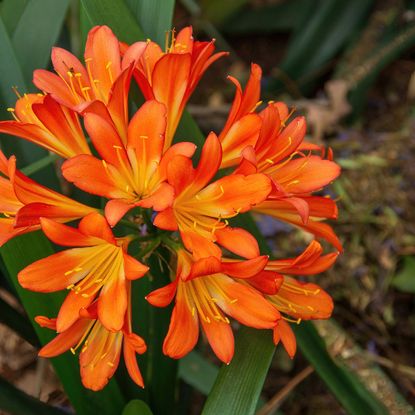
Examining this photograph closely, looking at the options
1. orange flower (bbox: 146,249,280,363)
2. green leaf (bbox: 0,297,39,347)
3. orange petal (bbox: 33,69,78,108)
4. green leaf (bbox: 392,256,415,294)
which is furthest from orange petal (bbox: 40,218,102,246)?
green leaf (bbox: 392,256,415,294)

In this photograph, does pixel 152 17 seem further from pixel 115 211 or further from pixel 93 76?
pixel 115 211

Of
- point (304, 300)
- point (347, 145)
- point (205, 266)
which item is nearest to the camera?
point (205, 266)

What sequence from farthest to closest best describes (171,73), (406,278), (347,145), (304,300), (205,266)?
(347,145) < (406,278) < (304,300) < (171,73) < (205,266)

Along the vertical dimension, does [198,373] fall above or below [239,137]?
below

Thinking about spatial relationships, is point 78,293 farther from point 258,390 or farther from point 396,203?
point 396,203

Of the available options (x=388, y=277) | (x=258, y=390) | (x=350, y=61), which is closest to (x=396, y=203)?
(x=388, y=277)

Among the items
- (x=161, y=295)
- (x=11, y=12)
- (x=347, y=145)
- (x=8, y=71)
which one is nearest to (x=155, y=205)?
(x=161, y=295)

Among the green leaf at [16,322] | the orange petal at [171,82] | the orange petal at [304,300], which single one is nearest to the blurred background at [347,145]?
the green leaf at [16,322]

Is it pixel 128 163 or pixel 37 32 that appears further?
pixel 37 32
